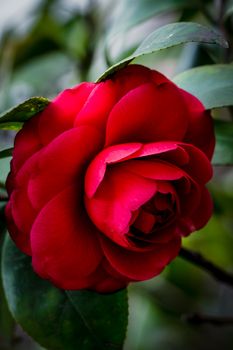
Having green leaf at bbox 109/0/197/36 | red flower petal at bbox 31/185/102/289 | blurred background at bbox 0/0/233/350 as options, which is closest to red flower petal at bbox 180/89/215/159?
red flower petal at bbox 31/185/102/289

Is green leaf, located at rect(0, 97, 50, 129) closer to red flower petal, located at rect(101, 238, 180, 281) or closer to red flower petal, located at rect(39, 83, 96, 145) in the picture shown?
red flower petal, located at rect(39, 83, 96, 145)

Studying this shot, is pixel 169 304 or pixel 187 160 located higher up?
pixel 187 160

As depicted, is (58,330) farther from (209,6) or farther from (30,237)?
(209,6)

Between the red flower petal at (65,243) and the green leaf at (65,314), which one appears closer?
the red flower petal at (65,243)

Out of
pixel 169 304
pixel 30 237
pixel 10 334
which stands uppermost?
pixel 30 237

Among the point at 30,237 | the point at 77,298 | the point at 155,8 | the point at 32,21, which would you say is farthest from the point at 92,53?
the point at 30,237

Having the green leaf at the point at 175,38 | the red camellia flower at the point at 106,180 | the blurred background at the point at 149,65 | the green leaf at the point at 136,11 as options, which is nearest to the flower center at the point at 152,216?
Result: the red camellia flower at the point at 106,180

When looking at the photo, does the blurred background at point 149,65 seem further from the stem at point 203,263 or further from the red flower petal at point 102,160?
the red flower petal at point 102,160
